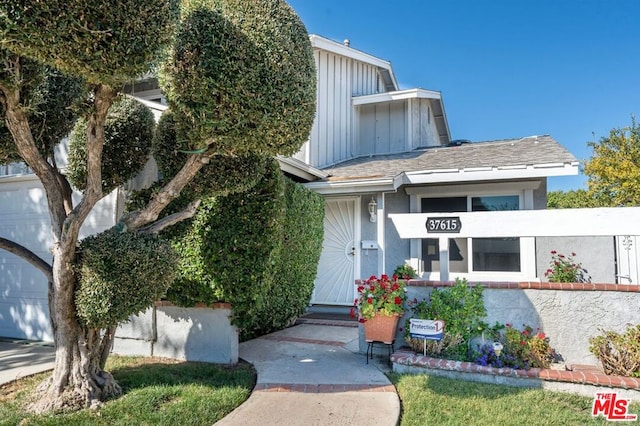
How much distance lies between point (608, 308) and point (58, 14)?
20.4 ft

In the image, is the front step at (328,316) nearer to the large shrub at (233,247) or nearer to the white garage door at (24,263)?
the large shrub at (233,247)

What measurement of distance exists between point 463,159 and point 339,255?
3.46m

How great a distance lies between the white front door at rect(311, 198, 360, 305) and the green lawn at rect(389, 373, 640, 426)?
466 cm

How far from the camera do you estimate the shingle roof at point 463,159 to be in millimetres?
7854

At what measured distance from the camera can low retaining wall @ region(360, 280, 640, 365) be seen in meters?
4.87

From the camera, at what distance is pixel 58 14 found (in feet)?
9.54

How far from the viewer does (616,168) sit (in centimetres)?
1453

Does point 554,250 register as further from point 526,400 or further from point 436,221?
point 526,400

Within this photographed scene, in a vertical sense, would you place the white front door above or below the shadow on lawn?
above

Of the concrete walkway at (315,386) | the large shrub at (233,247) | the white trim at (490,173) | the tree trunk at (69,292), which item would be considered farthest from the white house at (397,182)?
the tree trunk at (69,292)

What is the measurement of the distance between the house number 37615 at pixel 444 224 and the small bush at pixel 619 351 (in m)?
2.00

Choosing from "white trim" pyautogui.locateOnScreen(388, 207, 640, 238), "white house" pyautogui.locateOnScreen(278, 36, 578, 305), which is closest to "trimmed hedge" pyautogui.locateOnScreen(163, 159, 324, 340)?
"white trim" pyautogui.locateOnScreen(388, 207, 640, 238)

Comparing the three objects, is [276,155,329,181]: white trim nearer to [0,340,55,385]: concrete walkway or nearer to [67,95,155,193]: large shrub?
[67,95,155,193]: large shrub

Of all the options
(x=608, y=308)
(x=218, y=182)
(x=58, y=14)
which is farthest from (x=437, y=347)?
(x=58, y=14)
